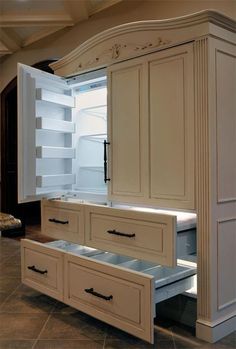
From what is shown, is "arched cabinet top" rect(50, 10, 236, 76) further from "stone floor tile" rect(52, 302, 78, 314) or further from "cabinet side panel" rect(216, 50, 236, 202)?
"stone floor tile" rect(52, 302, 78, 314)

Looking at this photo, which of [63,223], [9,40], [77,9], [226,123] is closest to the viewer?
[226,123]

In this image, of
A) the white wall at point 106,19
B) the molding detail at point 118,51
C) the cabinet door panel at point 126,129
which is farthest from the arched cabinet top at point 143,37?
the white wall at point 106,19

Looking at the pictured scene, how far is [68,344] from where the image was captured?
1.88 m

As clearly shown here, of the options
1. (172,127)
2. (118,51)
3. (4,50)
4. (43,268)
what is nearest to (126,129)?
(172,127)

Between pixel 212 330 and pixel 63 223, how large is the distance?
1.17 m

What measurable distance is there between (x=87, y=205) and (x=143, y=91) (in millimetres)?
806

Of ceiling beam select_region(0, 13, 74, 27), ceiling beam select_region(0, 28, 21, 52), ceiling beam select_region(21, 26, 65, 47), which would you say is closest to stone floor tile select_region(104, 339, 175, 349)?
ceiling beam select_region(0, 13, 74, 27)

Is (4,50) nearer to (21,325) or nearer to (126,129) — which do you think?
(126,129)

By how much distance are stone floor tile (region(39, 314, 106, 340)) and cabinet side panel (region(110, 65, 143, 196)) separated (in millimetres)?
843

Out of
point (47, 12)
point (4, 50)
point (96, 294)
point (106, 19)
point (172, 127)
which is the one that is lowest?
point (96, 294)

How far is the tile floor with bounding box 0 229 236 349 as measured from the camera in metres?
1.87

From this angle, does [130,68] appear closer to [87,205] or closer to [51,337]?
[87,205]

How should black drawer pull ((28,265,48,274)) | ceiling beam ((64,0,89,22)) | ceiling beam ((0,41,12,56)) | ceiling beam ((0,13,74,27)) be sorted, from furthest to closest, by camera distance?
ceiling beam ((0,41,12,56)) < ceiling beam ((0,13,74,27)) < ceiling beam ((64,0,89,22)) < black drawer pull ((28,265,48,274))

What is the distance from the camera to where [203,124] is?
184 centimetres
